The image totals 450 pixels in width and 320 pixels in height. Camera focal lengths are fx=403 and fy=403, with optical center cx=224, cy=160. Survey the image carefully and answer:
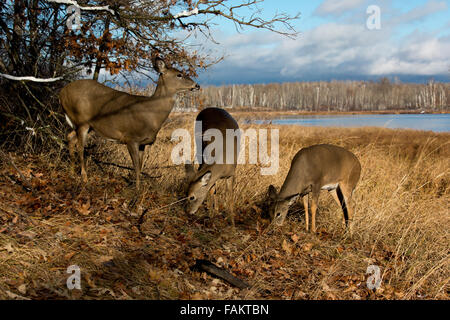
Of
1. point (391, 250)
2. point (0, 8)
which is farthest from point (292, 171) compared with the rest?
point (0, 8)

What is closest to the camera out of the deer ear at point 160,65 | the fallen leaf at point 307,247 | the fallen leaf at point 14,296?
the fallen leaf at point 14,296

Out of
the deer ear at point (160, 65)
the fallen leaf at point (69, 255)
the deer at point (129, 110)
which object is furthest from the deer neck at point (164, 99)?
the fallen leaf at point (69, 255)

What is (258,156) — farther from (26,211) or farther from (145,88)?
(26,211)

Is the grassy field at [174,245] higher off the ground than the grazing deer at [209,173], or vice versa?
the grazing deer at [209,173]

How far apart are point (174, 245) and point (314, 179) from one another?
2.46m

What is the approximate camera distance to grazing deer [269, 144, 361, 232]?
20.9ft

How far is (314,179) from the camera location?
21.1 feet

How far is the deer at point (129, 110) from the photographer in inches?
253

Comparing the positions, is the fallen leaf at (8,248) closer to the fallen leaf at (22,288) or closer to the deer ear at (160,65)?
the fallen leaf at (22,288)

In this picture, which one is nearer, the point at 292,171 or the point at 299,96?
the point at 292,171

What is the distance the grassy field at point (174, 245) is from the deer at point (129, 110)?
823 millimetres

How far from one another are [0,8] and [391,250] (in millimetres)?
9023

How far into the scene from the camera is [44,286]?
4.01m

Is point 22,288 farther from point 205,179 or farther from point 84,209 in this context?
point 205,179
